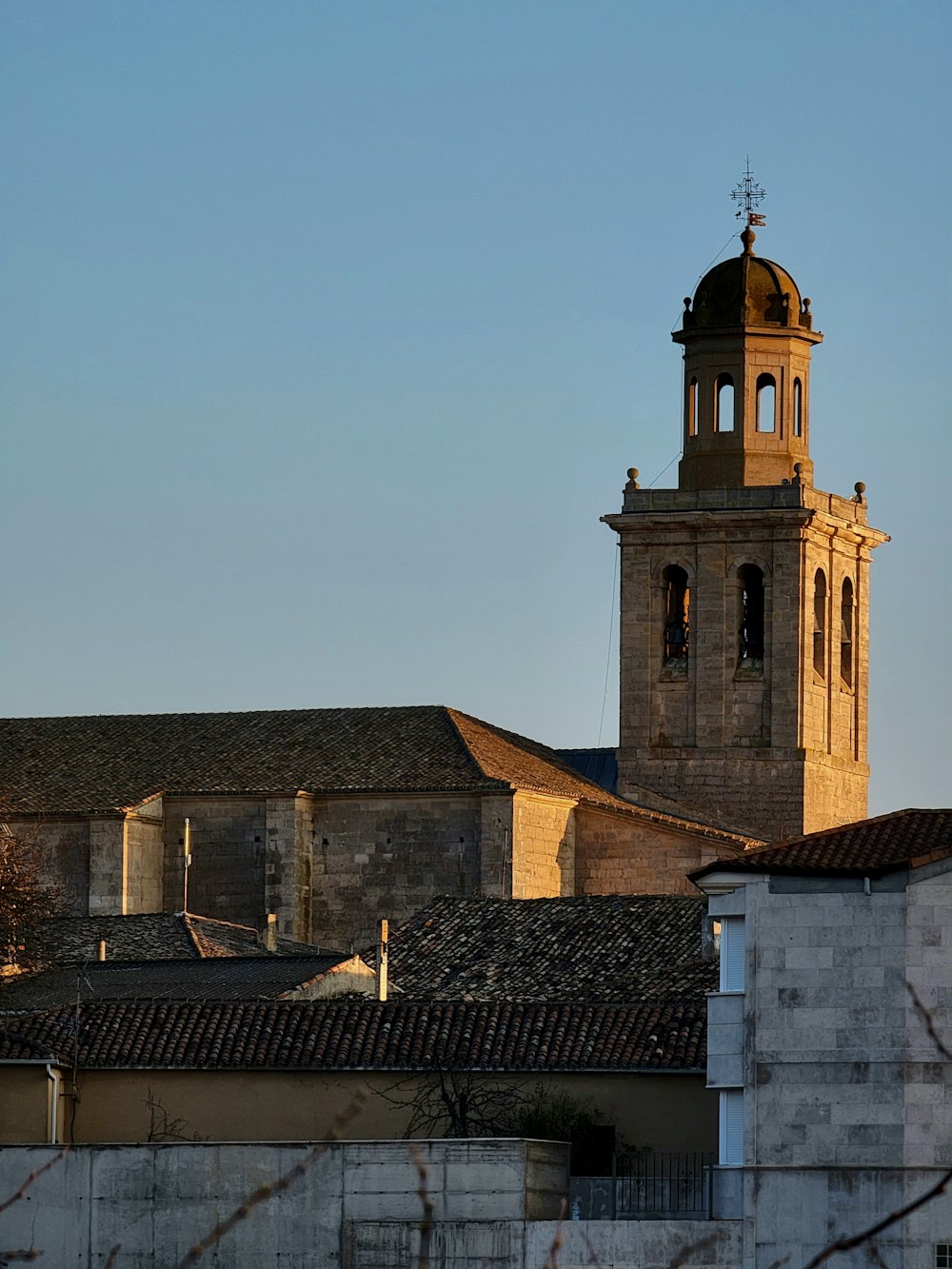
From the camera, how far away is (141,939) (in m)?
45.2

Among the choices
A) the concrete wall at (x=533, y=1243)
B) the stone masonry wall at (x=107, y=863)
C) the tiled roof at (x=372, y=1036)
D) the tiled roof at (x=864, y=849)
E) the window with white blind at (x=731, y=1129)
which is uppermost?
the stone masonry wall at (x=107, y=863)

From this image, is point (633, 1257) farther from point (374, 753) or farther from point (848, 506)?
point (848, 506)

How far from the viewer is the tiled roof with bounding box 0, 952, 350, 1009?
38.8 meters

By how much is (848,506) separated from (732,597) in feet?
11.0

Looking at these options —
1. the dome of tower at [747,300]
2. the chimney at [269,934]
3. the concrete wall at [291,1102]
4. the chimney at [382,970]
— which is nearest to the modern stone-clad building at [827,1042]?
the concrete wall at [291,1102]

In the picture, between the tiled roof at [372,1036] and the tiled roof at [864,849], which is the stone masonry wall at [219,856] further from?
the tiled roof at [864,849]

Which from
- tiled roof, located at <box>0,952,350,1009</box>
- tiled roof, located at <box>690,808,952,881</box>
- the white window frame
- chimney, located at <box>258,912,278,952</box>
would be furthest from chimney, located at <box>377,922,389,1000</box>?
the white window frame

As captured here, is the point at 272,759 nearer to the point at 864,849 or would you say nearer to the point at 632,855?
the point at 632,855

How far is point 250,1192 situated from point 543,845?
22.7 metres

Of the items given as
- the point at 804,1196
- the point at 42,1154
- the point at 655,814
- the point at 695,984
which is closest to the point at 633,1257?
the point at 804,1196

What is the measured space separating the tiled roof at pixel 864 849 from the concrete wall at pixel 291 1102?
8.60ft

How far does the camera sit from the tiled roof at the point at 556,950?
1529 inches

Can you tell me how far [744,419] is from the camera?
56750 millimetres

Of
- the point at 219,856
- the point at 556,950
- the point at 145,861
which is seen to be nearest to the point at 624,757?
the point at 219,856
